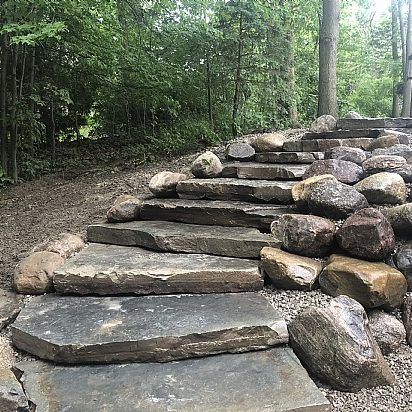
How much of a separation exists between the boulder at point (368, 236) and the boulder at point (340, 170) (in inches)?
28.4

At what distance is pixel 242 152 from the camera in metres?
4.51

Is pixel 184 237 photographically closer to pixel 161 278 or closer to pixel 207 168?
pixel 161 278

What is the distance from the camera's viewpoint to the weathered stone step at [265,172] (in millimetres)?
3590

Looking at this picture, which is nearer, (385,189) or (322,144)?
(385,189)

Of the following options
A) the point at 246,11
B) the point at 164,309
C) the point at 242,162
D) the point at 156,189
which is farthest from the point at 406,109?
the point at 164,309

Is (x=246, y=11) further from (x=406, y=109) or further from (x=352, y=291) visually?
(x=352, y=291)

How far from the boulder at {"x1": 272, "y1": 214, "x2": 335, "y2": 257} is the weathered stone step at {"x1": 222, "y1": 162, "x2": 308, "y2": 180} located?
103 centimetres

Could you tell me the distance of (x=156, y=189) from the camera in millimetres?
3830

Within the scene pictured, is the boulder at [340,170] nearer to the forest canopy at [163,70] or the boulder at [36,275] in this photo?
the boulder at [36,275]

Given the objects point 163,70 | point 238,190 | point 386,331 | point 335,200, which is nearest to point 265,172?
point 238,190

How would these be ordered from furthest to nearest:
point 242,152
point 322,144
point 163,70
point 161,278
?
point 163,70 → point 242,152 → point 322,144 → point 161,278

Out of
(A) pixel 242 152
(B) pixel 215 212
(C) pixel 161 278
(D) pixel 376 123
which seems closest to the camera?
(C) pixel 161 278

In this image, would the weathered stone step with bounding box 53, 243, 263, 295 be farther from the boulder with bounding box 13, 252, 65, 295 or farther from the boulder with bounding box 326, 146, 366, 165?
the boulder with bounding box 326, 146, 366, 165

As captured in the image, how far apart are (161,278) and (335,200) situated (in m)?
1.16
